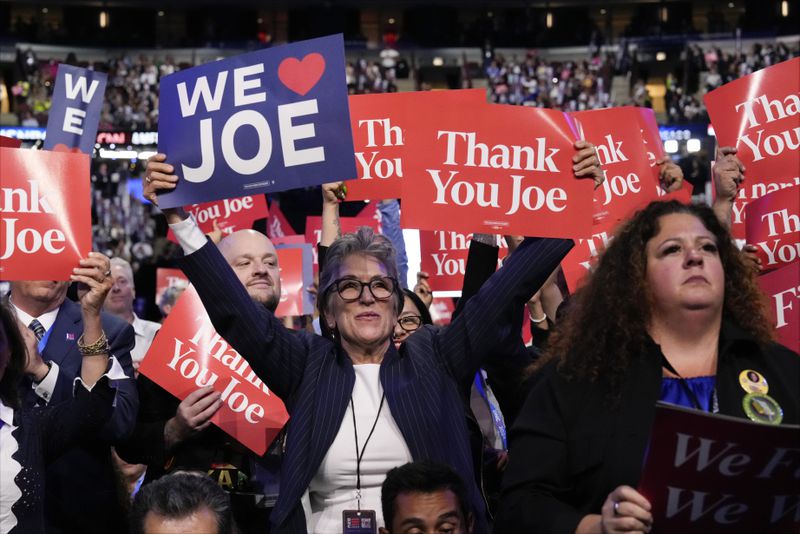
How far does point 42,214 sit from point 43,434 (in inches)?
27.8

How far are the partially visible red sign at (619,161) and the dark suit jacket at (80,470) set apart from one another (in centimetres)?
184

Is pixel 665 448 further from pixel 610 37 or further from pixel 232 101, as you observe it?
pixel 610 37

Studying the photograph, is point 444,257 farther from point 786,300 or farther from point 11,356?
point 11,356

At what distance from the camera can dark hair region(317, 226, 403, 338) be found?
316 centimetres

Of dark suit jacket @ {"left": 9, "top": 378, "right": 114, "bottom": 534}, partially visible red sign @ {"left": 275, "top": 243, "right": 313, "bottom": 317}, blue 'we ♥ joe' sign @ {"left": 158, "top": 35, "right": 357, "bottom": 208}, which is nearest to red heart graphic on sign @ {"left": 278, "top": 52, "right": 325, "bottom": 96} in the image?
blue 'we ♥ joe' sign @ {"left": 158, "top": 35, "right": 357, "bottom": 208}

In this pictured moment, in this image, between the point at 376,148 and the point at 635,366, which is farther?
the point at 376,148

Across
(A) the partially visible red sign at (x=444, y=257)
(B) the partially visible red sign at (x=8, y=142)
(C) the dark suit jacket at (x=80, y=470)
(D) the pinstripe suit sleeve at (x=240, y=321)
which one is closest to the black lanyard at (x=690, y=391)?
(D) the pinstripe suit sleeve at (x=240, y=321)

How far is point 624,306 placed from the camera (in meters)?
2.54

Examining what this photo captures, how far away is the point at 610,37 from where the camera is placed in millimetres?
38188

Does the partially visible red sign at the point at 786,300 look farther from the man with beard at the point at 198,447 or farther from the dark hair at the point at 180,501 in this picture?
the dark hair at the point at 180,501

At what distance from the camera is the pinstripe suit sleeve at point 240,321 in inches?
119

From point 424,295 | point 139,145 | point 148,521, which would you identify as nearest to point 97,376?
point 148,521

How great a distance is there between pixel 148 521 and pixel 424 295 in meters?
2.46

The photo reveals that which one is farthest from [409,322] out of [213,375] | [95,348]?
[95,348]
